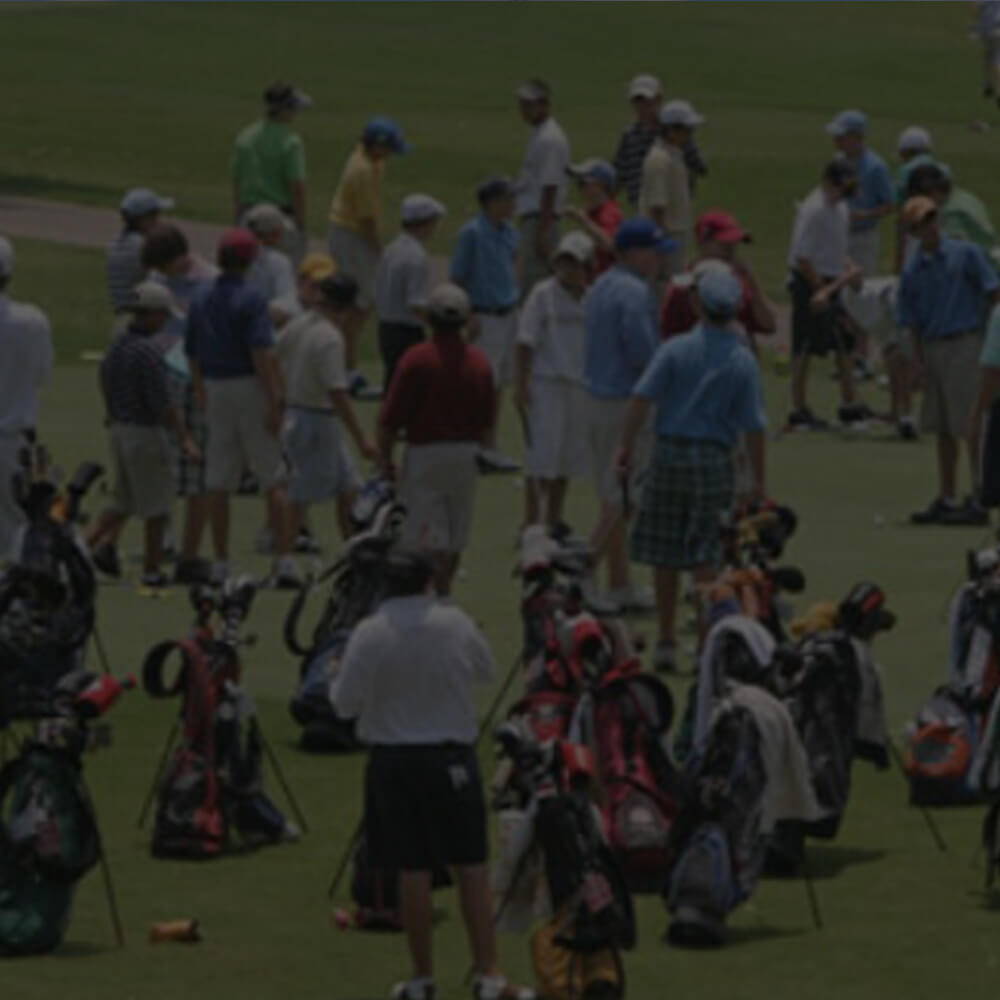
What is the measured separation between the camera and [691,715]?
17.4 m

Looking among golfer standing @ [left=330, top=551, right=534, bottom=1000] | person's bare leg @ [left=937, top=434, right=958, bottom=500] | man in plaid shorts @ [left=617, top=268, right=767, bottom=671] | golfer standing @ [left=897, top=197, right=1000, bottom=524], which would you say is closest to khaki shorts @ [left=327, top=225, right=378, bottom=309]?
golfer standing @ [left=897, top=197, right=1000, bottom=524]

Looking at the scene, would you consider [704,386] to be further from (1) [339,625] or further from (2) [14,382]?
(2) [14,382]

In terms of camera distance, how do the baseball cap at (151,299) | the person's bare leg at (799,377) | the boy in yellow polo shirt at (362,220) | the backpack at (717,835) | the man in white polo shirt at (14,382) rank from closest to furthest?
the backpack at (717,835) < the man in white polo shirt at (14,382) < the baseball cap at (151,299) < the person's bare leg at (799,377) < the boy in yellow polo shirt at (362,220)

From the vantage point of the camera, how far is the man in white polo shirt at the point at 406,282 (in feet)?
88.9

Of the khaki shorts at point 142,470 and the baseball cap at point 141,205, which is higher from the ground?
the baseball cap at point 141,205

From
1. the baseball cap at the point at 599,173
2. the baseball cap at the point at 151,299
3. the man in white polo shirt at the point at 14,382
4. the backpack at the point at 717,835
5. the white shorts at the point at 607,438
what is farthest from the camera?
the baseball cap at the point at 599,173

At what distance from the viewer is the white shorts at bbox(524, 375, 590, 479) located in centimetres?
2323

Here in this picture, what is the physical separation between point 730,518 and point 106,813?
127 inches

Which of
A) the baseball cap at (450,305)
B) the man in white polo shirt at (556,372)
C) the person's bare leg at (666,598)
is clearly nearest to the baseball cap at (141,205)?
the man in white polo shirt at (556,372)

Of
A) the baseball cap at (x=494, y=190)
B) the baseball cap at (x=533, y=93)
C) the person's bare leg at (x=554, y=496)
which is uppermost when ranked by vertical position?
the baseball cap at (x=533, y=93)

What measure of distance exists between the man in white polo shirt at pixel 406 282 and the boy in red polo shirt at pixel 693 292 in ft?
11.7

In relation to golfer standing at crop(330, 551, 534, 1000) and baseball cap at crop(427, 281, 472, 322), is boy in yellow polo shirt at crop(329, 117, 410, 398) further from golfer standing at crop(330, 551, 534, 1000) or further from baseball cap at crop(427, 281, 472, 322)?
golfer standing at crop(330, 551, 534, 1000)

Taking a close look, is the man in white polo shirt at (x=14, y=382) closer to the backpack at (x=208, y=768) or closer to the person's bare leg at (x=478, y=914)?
the backpack at (x=208, y=768)

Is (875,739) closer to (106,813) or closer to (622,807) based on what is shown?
(622,807)
